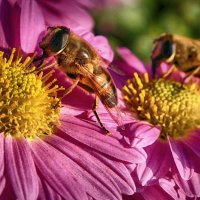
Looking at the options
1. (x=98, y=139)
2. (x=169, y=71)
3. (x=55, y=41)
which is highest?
(x=55, y=41)

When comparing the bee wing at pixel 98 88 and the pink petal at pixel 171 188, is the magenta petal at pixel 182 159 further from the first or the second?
the bee wing at pixel 98 88

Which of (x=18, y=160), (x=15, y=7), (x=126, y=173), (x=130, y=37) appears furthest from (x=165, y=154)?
(x=130, y=37)

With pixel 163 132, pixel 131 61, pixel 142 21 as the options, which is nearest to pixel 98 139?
pixel 163 132

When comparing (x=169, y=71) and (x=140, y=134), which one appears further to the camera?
(x=169, y=71)

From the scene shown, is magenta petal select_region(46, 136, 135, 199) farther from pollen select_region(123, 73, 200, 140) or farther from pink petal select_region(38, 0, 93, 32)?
pink petal select_region(38, 0, 93, 32)

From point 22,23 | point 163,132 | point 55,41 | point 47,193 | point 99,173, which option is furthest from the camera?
point 163,132

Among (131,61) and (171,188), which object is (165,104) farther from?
(171,188)
